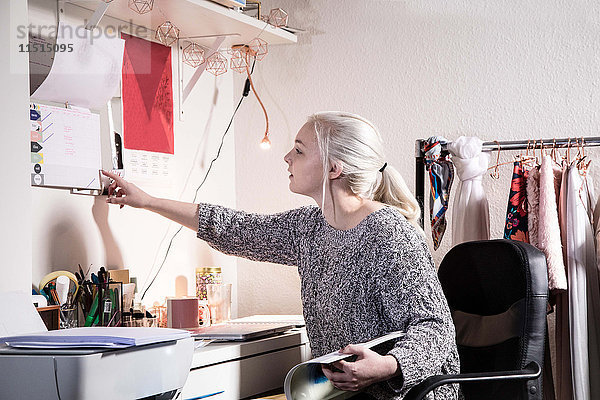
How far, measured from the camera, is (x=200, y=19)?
236 centimetres

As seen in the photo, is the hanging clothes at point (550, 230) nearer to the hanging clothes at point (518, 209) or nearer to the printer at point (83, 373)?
the hanging clothes at point (518, 209)

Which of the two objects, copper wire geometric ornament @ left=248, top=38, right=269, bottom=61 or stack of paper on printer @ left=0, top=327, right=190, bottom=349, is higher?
copper wire geometric ornament @ left=248, top=38, right=269, bottom=61

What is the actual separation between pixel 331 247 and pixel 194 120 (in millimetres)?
991

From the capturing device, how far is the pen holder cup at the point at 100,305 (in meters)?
2.01

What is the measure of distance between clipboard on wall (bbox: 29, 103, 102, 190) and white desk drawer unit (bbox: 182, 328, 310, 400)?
61cm

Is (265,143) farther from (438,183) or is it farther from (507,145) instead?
(507,145)

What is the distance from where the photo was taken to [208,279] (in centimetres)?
255

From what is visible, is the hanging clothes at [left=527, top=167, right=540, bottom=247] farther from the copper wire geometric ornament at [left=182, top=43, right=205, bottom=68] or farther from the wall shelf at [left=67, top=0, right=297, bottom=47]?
the copper wire geometric ornament at [left=182, top=43, right=205, bottom=68]

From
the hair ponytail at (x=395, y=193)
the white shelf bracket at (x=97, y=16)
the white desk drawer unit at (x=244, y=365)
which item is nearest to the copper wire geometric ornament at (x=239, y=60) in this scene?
the white shelf bracket at (x=97, y=16)

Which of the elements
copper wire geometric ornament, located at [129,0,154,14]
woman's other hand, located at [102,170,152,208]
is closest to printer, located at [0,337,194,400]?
woman's other hand, located at [102,170,152,208]

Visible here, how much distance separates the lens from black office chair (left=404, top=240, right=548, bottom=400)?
5.97ft

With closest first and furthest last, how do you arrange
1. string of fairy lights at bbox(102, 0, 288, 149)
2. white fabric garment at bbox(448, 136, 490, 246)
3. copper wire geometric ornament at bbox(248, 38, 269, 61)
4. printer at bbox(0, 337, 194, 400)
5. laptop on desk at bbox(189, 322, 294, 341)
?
printer at bbox(0, 337, 194, 400) < laptop on desk at bbox(189, 322, 294, 341) < white fabric garment at bbox(448, 136, 490, 246) < string of fairy lights at bbox(102, 0, 288, 149) < copper wire geometric ornament at bbox(248, 38, 269, 61)

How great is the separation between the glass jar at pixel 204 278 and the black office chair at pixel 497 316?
811 millimetres

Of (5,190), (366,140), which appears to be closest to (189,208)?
(366,140)
